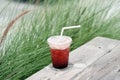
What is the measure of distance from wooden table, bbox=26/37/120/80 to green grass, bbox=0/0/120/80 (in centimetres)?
29

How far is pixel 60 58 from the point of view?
1280 mm

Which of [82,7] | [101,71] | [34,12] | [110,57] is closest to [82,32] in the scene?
[82,7]

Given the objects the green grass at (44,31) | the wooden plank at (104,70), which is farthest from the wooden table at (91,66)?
the green grass at (44,31)

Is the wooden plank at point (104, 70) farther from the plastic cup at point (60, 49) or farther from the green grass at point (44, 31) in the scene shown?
the green grass at point (44, 31)

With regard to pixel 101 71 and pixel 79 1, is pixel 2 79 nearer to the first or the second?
pixel 101 71

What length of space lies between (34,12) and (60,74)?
0.78 metres

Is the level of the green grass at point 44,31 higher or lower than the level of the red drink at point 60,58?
lower

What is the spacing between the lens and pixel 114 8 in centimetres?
233

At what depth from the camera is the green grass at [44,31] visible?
1.63 meters

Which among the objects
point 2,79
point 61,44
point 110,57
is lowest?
point 2,79

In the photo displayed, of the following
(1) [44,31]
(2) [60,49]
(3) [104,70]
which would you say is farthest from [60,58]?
(1) [44,31]

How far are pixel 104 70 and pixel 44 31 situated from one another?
2.26 feet

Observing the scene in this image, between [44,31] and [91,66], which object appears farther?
[44,31]

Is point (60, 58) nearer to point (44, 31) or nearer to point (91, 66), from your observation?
point (91, 66)
